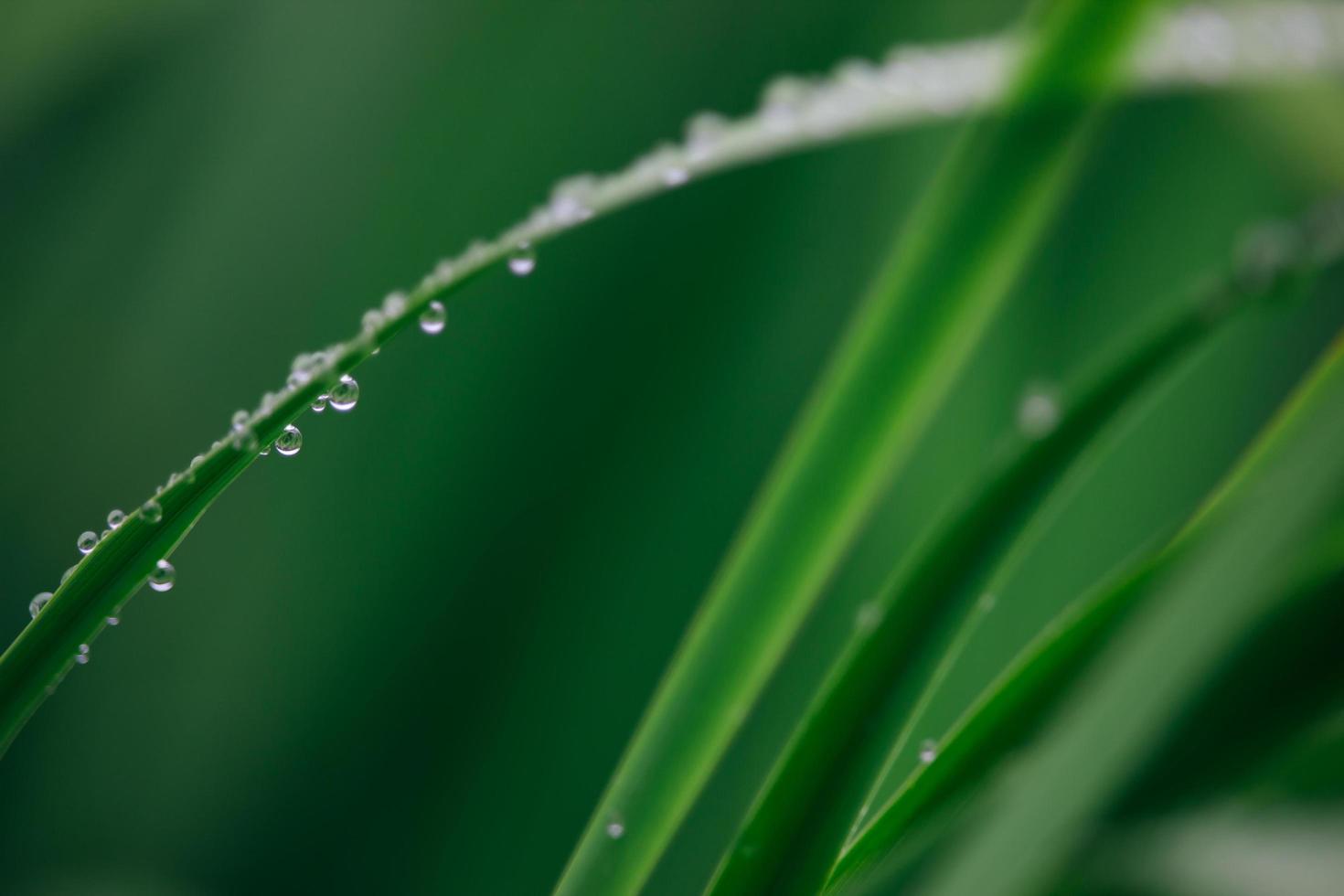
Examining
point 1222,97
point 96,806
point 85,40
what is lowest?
point 96,806

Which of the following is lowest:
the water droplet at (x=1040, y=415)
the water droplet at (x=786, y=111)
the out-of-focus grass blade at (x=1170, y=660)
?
the out-of-focus grass blade at (x=1170, y=660)

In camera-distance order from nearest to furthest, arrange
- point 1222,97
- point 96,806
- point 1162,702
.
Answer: point 1162,702 < point 96,806 < point 1222,97

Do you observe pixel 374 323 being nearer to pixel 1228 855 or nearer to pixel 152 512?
pixel 152 512

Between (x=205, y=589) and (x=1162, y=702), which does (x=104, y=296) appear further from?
(x=1162, y=702)

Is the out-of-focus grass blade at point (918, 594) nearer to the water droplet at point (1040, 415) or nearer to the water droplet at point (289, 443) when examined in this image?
the water droplet at point (1040, 415)

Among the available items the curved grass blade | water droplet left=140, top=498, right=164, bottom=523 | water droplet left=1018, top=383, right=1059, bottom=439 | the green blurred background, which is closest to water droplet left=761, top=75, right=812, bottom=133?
the curved grass blade

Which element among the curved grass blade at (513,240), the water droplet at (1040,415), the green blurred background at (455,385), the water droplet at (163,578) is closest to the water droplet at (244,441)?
the curved grass blade at (513,240)

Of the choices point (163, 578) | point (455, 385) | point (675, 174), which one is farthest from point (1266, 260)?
point (455, 385)

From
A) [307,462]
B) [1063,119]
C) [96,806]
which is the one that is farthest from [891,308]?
[96,806]
